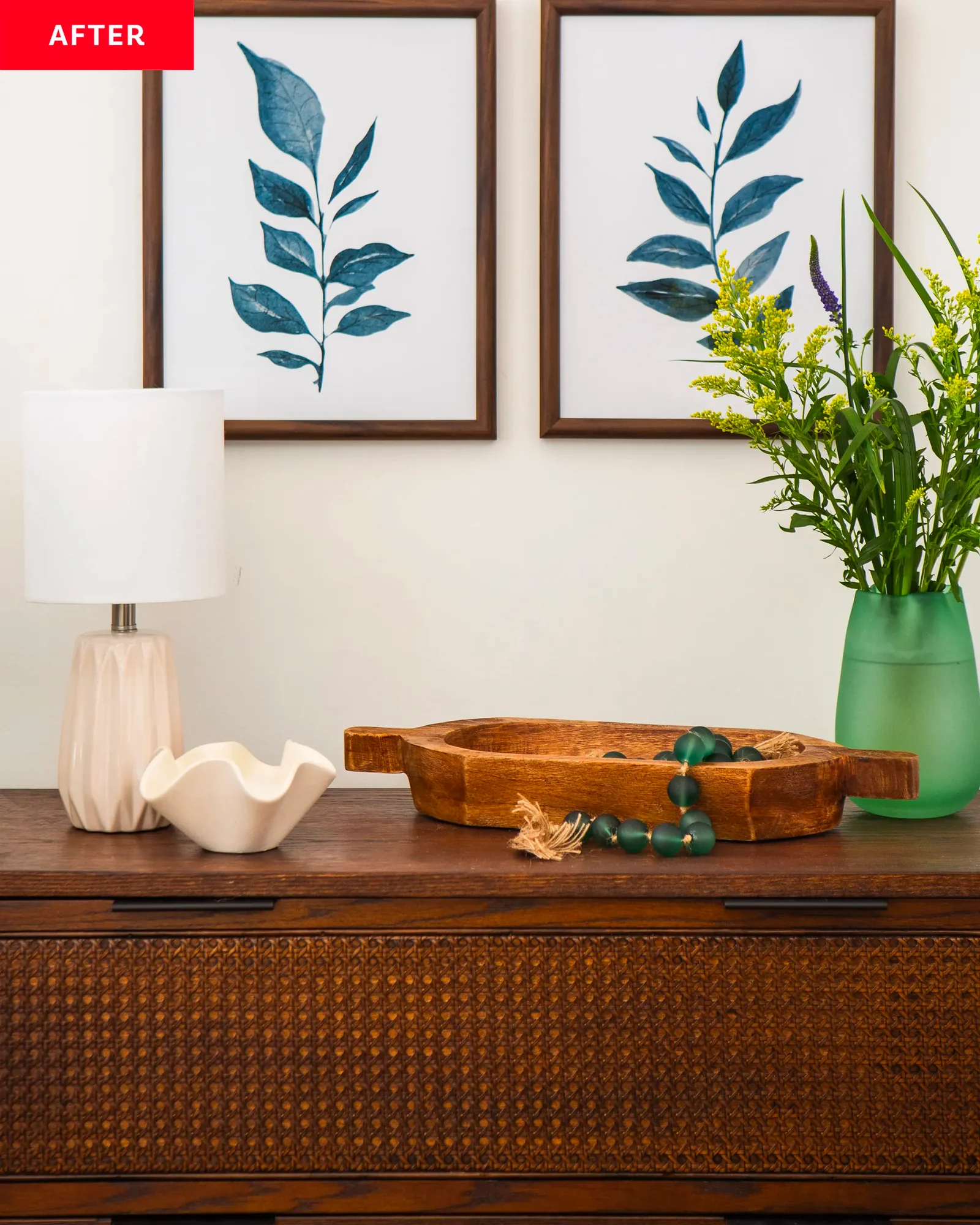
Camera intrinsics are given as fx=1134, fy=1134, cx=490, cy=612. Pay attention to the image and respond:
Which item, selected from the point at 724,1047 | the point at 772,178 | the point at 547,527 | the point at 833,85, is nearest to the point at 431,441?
the point at 547,527

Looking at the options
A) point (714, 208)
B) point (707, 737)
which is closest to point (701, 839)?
point (707, 737)

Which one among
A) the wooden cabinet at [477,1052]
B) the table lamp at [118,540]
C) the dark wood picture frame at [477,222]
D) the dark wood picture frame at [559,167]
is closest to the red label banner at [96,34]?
the dark wood picture frame at [477,222]

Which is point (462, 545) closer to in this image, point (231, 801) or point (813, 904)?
point (231, 801)

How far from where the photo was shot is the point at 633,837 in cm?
122

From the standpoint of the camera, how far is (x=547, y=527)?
5.46 ft

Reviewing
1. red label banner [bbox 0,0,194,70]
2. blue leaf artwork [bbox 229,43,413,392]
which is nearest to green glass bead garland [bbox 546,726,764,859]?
blue leaf artwork [bbox 229,43,413,392]

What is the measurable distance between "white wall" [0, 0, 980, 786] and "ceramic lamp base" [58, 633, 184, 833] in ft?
1.07

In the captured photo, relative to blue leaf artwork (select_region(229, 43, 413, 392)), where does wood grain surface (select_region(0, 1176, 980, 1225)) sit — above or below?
below

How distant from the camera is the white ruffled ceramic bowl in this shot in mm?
1196

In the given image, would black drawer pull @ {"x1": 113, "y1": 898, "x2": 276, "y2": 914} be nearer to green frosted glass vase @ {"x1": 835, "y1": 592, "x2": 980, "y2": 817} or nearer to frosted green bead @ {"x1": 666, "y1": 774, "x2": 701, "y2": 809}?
frosted green bead @ {"x1": 666, "y1": 774, "x2": 701, "y2": 809}

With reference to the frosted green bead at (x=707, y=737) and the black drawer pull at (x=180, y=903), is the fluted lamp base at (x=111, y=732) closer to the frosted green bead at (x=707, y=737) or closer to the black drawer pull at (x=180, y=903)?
the black drawer pull at (x=180, y=903)

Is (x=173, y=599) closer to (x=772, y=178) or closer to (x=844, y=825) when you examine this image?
(x=844, y=825)

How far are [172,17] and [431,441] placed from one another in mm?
688

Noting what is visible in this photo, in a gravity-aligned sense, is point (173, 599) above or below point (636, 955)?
above
